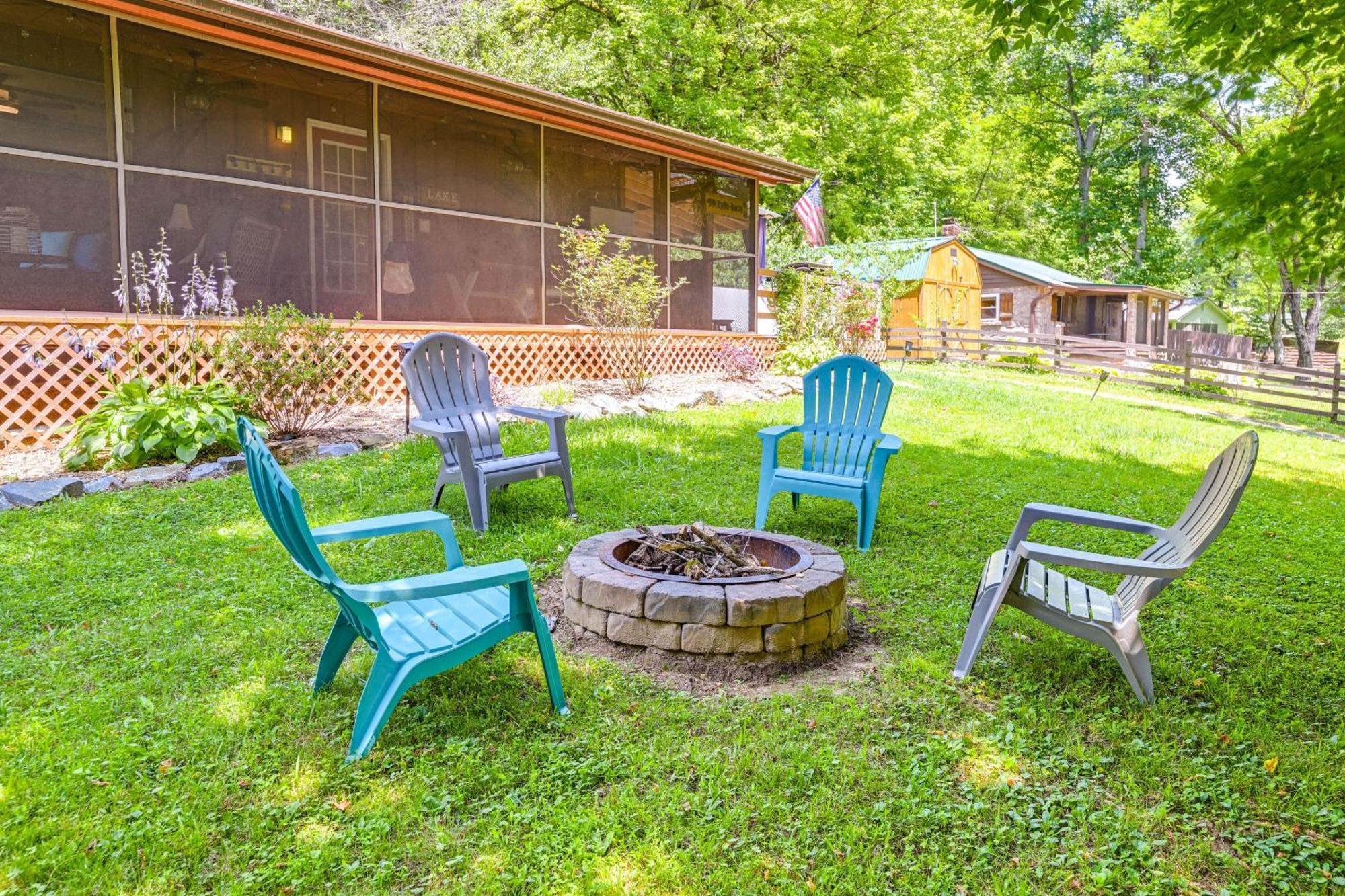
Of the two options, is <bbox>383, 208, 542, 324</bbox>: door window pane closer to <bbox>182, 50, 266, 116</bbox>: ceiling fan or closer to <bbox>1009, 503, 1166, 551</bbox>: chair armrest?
<bbox>182, 50, 266, 116</bbox>: ceiling fan

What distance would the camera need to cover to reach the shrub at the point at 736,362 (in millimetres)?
11945

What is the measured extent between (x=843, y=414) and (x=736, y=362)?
6.93m

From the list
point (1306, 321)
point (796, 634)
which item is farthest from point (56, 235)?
point (1306, 321)

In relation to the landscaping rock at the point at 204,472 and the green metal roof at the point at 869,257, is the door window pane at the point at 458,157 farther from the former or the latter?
the green metal roof at the point at 869,257

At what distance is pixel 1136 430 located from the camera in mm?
9766

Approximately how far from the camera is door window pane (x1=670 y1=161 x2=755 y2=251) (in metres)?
12.2

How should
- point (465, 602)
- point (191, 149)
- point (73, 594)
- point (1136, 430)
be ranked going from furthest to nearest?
1. point (1136, 430)
2. point (191, 149)
3. point (73, 594)
4. point (465, 602)

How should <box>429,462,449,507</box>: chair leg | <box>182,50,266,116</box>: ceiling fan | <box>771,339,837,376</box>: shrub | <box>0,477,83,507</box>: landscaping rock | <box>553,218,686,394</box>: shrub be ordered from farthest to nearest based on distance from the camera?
<box>771,339,837,376</box>: shrub
<box>553,218,686,394</box>: shrub
<box>182,50,266,116</box>: ceiling fan
<box>0,477,83,507</box>: landscaping rock
<box>429,462,449,507</box>: chair leg

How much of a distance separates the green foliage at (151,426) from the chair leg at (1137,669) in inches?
233

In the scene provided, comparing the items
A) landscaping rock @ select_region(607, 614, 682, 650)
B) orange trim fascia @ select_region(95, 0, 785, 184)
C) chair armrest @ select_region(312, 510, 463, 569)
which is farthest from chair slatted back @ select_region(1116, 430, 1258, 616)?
orange trim fascia @ select_region(95, 0, 785, 184)

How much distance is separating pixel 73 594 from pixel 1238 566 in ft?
19.5

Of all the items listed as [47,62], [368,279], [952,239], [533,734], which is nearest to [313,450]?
[368,279]

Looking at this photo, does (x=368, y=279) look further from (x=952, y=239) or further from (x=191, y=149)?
(x=952, y=239)

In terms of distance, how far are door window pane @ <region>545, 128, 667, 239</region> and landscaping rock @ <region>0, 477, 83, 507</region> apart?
639cm
